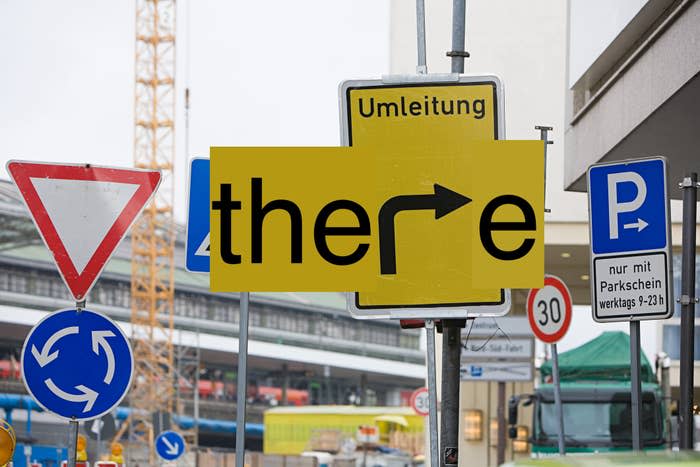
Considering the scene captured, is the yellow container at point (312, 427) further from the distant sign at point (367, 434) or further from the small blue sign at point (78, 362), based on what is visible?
the small blue sign at point (78, 362)

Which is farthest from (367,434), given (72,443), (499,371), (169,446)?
(72,443)

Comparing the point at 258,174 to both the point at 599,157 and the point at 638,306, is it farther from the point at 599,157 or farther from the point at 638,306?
the point at 599,157

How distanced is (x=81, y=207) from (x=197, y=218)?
6.06 ft

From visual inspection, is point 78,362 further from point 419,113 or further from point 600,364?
point 600,364

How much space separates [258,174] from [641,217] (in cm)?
354

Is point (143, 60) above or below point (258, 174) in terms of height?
above

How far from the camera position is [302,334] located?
4931 inches

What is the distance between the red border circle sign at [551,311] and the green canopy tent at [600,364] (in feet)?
35.8

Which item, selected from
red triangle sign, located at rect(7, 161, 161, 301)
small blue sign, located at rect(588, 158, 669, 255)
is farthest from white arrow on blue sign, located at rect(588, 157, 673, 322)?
red triangle sign, located at rect(7, 161, 161, 301)

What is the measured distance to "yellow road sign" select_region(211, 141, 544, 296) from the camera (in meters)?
5.89

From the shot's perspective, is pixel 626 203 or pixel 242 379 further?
pixel 626 203

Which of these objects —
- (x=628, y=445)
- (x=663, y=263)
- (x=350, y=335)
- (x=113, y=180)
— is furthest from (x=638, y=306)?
(x=350, y=335)

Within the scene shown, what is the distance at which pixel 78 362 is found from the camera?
7742mm

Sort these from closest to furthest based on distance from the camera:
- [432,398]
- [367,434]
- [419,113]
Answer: [419,113], [432,398], [367,434]
